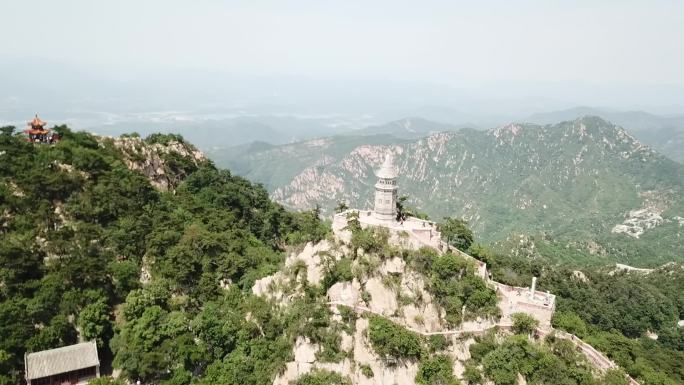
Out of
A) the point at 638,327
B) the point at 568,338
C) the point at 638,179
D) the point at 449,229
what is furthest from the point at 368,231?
the point at 638,179

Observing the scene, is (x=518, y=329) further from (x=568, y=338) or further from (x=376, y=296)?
(x=376, y=296)

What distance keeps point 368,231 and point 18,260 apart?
31.2 metres

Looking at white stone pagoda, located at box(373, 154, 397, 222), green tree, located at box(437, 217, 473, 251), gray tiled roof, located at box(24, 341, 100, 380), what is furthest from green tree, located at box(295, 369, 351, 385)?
green tree, located at box(437, 217, 473, 251)

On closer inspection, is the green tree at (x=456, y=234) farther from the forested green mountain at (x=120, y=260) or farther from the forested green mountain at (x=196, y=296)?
the forested green mountain at (x=120, y=260)

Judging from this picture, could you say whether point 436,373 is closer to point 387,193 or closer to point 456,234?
point 456,234

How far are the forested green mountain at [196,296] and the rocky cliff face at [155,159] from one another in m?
3.88

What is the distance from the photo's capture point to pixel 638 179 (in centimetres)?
18725

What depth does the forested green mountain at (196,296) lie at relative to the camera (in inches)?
1457

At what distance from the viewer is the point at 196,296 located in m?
44.5

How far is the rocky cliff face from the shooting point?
60156 mm

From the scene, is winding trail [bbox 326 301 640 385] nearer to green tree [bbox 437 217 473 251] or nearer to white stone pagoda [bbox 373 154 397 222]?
white stone pagoda [bbox 373 154 397 222]

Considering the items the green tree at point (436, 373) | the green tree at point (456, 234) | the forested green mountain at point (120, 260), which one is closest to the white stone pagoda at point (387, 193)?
the green tree at point (456, 234)

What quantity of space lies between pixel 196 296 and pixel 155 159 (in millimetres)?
26088

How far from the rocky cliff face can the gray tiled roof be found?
87.7 ft
